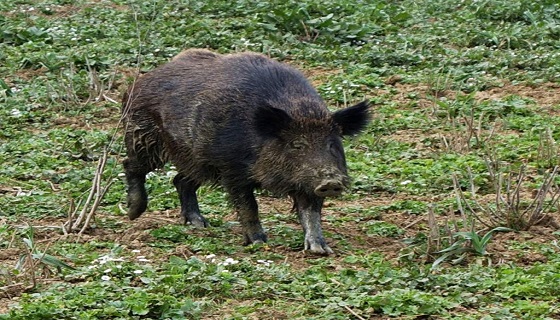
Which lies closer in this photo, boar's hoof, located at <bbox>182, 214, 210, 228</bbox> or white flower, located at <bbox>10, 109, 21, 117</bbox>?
boar's hoof, located at <bbox>182, 214, 210, 228</bbox>

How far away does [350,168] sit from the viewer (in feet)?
33.6

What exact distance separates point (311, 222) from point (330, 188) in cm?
34

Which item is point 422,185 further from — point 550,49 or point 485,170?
point 550,49

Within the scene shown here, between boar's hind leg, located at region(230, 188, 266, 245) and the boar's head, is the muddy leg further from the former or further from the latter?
the boar's head

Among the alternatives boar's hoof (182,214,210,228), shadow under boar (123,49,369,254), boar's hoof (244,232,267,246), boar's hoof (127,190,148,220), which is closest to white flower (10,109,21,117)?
shadow under boar (123,49,369,254)

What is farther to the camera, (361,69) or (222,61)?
(361,69)

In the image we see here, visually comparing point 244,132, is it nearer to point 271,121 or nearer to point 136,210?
point 271,121

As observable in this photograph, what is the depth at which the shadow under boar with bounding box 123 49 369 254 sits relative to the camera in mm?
8055

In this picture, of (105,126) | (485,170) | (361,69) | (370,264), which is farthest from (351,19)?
(370,264)

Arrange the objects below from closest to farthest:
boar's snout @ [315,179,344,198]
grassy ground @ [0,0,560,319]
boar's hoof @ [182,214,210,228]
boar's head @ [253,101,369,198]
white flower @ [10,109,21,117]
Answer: grassy ground @ [0,0,560,319], boar's snout @ [315,179,344,198], boar's head @ [253,101,369,198], boar's hoof @ [182,214,210,228], white flower @ [10,109,21,117]

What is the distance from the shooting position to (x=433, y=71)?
13234mm

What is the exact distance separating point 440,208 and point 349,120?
1.18 m

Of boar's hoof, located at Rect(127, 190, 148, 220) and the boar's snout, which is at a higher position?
the boar's snout

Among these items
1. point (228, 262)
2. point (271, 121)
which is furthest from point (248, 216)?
point (228, 262)
